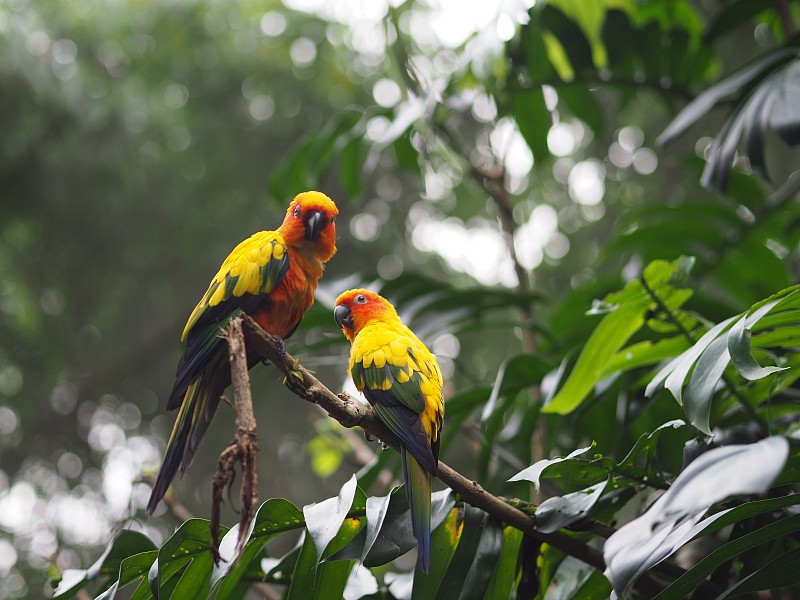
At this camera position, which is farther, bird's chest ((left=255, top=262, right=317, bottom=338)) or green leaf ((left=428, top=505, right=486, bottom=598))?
bird's chest ((left=255, top=262, right=317, bottom=338))

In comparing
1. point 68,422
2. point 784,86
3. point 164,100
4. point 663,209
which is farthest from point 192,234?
point 784,86

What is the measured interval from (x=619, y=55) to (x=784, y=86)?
0.75 metres

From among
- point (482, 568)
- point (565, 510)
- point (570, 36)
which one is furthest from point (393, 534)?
point (570, 36)

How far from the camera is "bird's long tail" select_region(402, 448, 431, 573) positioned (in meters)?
1.12

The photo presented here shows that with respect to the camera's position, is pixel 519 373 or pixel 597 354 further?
pixel 519 373

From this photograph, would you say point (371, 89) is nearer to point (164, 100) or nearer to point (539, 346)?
point (164, 100)

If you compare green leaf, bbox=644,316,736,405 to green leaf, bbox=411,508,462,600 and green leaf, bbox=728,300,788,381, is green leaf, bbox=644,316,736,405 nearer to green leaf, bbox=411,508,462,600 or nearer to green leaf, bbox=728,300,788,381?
green leaf, bbox=728,300,788,381

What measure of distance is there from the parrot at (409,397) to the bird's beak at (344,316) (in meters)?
0.10

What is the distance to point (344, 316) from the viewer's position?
1655 millimetres

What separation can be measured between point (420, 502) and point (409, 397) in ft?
0.67

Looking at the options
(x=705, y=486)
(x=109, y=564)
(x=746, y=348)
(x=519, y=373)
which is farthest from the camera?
(x=519, y=373)

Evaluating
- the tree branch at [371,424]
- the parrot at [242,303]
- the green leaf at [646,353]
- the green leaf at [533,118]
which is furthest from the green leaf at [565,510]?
the green leaf at [533,118]

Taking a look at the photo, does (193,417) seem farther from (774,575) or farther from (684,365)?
(774,575)

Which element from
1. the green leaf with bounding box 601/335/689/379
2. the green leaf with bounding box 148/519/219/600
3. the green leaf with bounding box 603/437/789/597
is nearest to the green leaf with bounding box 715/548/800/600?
the green leaf with bounding box 603/437/789/597
